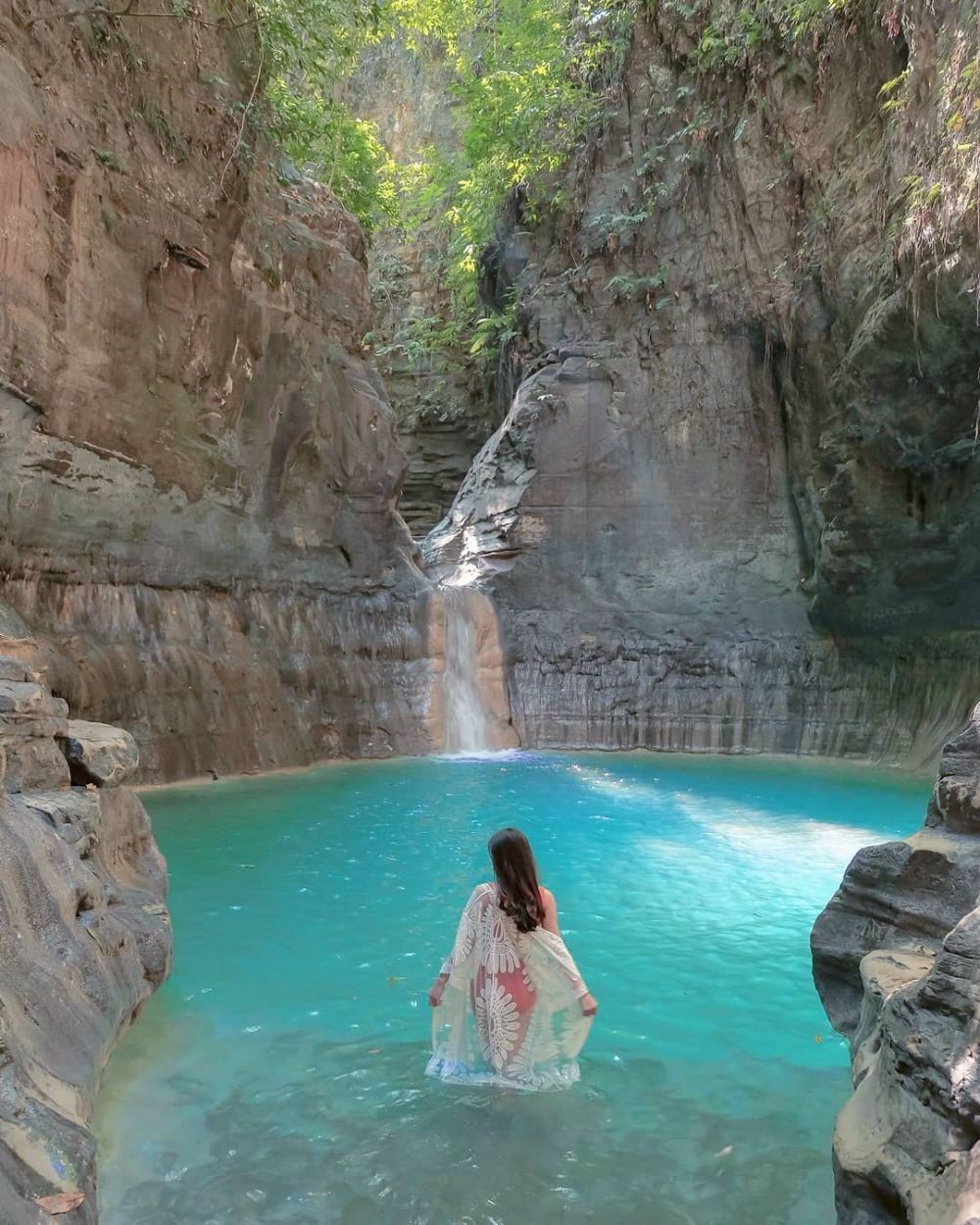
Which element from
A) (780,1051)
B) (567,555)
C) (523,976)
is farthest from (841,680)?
(523,976)

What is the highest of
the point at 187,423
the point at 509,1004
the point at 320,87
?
the point at 320,87

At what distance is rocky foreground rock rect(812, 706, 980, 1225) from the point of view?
208cm

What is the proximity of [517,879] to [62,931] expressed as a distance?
5.82ft

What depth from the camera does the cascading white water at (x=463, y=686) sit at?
14.8m

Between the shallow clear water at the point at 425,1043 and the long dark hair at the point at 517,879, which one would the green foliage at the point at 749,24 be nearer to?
the shallow clear water at the point at 425,1043

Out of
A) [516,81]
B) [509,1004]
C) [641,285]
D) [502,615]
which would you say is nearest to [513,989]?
[509,1004]

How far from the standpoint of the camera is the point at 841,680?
15016 millimetres

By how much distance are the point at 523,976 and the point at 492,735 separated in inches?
472

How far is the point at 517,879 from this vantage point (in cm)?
334

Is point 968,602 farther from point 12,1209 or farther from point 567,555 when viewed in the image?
point 12,1209

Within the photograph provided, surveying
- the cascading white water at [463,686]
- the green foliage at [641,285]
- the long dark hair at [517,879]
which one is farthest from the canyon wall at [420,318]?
the long dark hair at [517,879]

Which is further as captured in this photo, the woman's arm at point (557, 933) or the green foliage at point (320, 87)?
the green foliage at point (320, 87)

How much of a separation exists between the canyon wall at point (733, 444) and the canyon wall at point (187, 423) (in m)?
3.19

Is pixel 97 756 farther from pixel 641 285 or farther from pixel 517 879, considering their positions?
pixel 641 285
